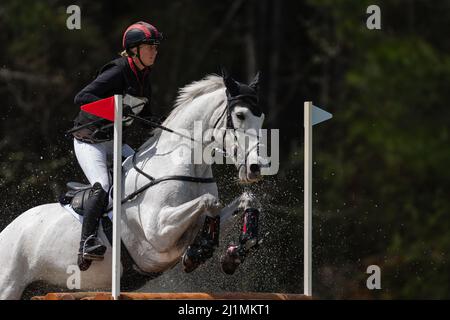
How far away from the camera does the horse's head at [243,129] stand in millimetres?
7660

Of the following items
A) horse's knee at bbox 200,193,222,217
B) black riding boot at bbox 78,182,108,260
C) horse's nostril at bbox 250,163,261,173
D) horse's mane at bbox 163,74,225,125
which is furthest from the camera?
horse's mane at bbox 163,74,225,125

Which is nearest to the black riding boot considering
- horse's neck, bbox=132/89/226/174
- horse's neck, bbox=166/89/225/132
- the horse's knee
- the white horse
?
the white horse

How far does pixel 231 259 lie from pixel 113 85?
1.40m

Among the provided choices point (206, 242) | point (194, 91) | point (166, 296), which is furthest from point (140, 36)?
point (166, 296)

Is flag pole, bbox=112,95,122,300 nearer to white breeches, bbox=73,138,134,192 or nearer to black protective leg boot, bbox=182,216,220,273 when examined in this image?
black protective leg boot, bbox=182,216,220,273

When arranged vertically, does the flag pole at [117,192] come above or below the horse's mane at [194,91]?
below

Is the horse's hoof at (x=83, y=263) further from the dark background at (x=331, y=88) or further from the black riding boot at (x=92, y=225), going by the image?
the dark background at (x=331, y=88)

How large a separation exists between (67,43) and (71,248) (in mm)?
9424

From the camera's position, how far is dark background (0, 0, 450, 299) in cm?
1644

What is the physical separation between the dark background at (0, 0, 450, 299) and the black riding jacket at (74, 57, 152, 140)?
686cm

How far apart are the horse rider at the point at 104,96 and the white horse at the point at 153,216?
0.16m

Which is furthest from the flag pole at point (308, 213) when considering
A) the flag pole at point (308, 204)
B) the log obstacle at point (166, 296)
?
the log obstacle at point (166, 296)
